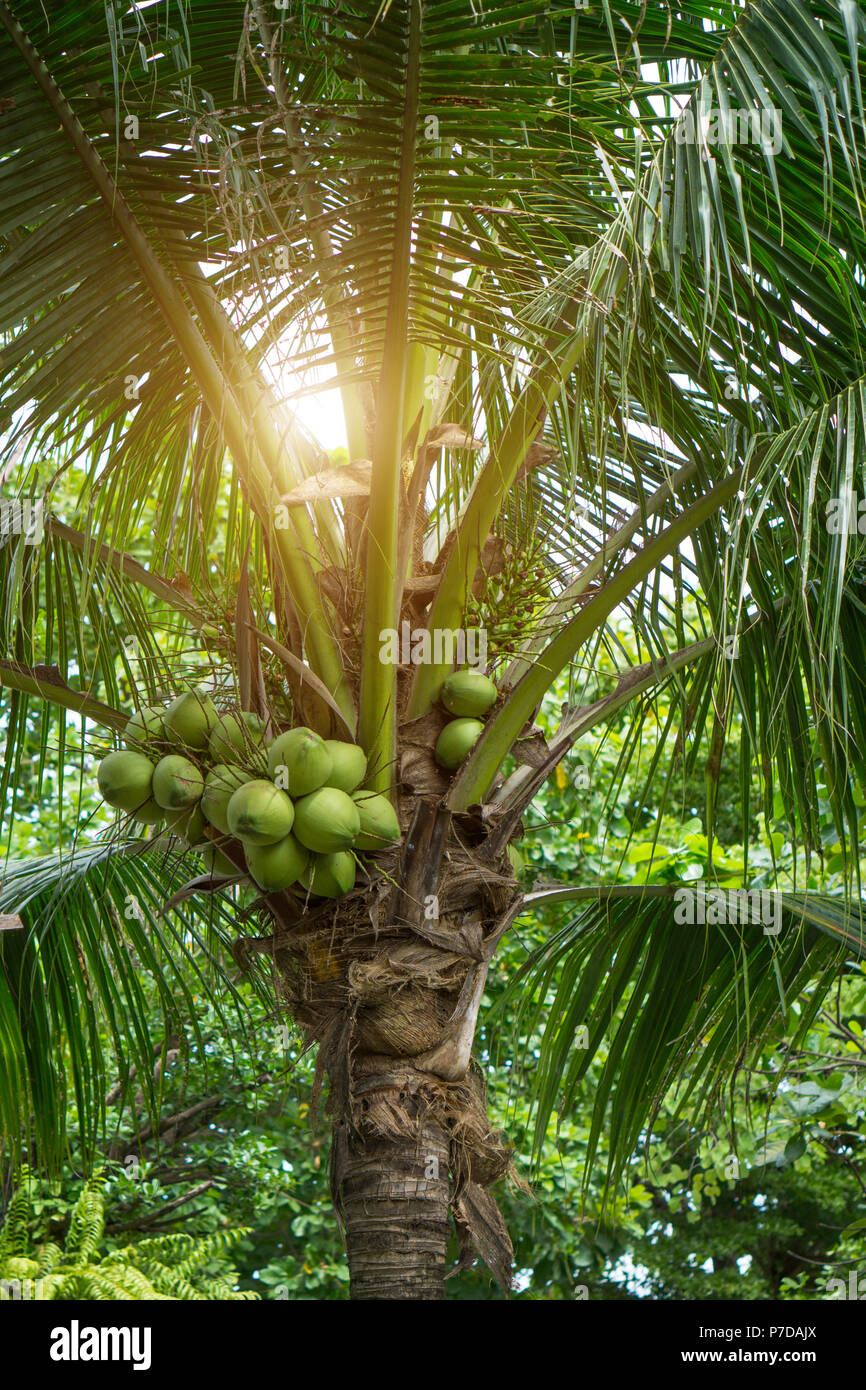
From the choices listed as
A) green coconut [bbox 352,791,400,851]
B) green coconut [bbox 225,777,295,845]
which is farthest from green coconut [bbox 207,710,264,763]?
green coconut [bbox 352,791,400,851]

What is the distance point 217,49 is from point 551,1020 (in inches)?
106

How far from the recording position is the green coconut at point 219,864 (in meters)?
2.36

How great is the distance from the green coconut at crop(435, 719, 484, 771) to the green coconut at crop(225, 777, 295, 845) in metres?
0.48

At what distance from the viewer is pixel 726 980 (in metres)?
3.30

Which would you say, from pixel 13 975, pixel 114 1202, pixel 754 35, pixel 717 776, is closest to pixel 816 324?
pixel 754 35

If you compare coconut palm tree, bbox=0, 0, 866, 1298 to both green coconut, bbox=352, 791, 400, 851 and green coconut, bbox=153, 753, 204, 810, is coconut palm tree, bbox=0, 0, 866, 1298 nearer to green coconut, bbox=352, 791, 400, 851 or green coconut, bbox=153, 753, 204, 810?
green coconut, bbox=352, 791, 400, 851

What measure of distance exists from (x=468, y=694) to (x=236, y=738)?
0.50m

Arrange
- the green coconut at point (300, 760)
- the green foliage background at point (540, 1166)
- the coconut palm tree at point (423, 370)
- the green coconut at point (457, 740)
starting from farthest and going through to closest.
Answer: the green foliage background at point (540, 1166), the green coconut at point (457, 740), the green coconut at point (300, 760), the coconut palm tree at point (423, 370)

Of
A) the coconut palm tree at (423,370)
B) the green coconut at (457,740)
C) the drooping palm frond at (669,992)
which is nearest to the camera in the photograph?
the coconut palm tree at (423,370)

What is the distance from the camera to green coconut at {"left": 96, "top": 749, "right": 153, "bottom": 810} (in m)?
2.29

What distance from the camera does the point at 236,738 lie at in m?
2.27

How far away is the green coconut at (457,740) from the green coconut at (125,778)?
0.61 meters

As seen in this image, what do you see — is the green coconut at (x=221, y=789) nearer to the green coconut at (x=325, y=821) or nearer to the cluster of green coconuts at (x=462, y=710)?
the green coconut at (x=325, y=821)

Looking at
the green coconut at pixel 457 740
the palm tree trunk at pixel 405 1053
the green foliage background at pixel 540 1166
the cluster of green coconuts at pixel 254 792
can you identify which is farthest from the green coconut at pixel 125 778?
the green foliage background at pixel 540 1166
